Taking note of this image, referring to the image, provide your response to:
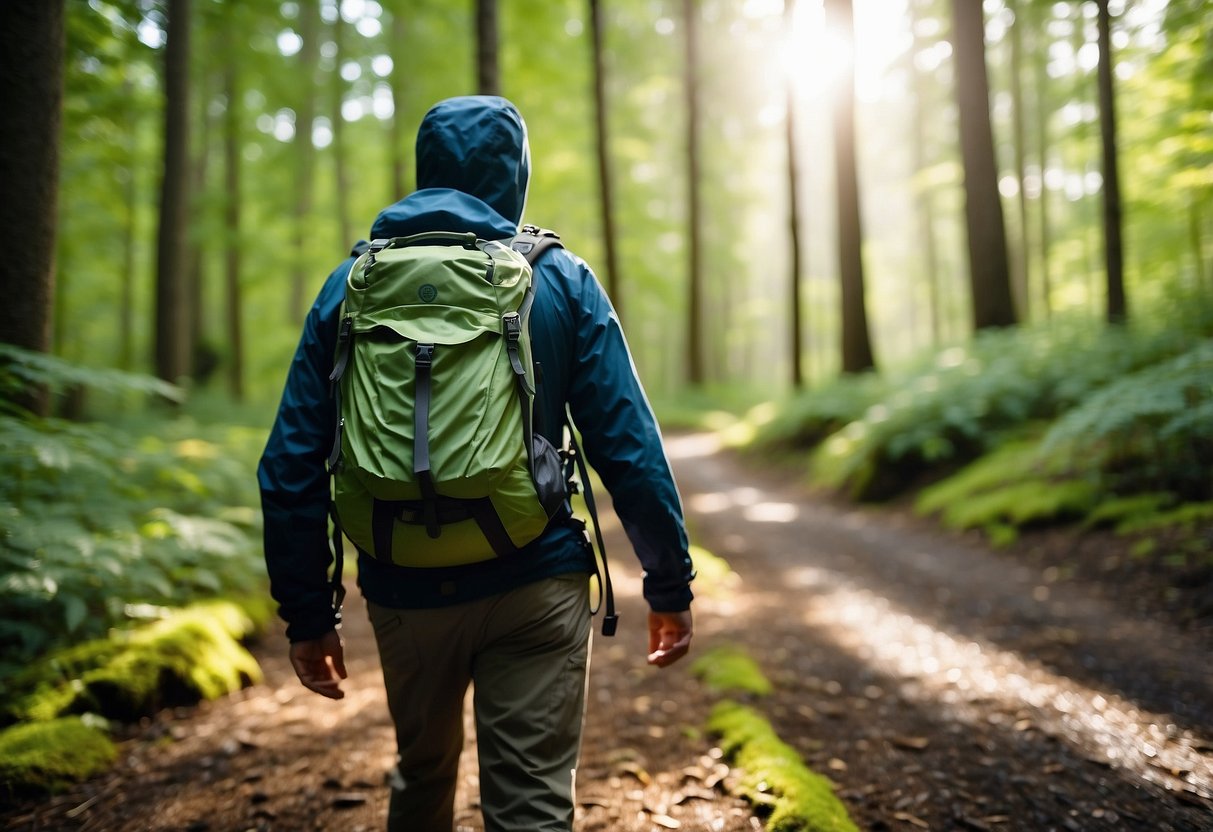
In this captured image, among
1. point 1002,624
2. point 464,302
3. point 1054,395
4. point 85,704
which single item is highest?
point 464,302

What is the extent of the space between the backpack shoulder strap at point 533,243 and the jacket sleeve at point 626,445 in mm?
46

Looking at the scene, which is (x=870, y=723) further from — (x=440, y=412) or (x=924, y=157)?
(x=924, y=157)

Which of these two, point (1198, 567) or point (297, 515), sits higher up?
point (297, 515)

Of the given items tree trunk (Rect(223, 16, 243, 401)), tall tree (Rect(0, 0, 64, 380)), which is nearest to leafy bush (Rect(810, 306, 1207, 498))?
tall tree (Rect(0, 0, 64, 380))

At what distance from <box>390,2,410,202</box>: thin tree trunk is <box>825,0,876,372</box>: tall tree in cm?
748

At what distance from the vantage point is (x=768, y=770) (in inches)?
102

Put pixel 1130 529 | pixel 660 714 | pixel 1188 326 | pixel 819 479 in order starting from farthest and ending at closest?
pixel 819 479
pixel 1188 326
pixel 1130 529
pixel 660 714

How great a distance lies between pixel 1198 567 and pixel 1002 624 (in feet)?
4.42

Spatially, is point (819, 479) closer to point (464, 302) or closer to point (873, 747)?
point (873, 747)

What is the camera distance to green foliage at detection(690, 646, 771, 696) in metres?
3.63

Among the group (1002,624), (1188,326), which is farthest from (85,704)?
(1188,326)

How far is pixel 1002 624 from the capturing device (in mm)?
4500

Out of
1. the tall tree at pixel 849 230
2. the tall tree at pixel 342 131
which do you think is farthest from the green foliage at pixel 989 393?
the tall tree at pixel 342 131

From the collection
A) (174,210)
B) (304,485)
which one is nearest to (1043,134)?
(174,210)
